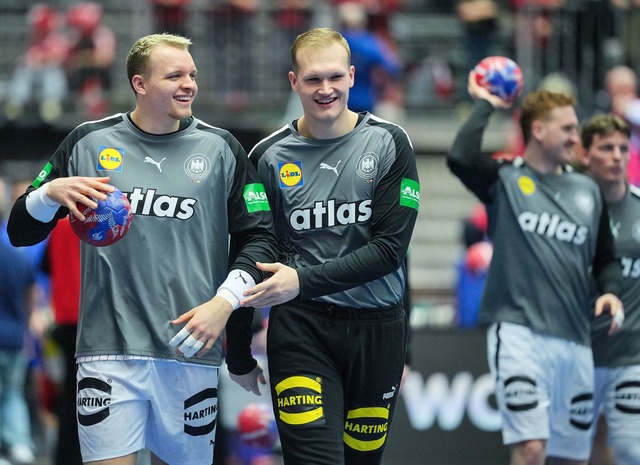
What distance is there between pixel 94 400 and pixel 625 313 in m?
3.89

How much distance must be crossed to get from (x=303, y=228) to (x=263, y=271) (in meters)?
0.35

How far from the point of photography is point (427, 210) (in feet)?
60.7

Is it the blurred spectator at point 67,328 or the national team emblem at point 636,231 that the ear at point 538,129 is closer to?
the national team emblem at point 636,231

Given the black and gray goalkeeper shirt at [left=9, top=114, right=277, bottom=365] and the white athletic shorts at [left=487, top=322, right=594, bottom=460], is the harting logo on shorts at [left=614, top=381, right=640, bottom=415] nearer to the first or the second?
the white athletic shorts at [left=487, top=322, right=594, bottom=460]

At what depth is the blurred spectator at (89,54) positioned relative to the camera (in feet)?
61.9

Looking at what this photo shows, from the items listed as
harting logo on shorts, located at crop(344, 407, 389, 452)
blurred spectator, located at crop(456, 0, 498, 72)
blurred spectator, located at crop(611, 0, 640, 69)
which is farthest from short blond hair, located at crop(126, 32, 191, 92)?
blurred spectator, located at crop(611, 0, 640, 69)

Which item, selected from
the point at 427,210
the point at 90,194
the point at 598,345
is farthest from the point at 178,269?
the point at 427,210

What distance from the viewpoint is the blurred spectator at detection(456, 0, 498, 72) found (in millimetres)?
18156

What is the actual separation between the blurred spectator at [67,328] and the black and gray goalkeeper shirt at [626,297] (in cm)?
414

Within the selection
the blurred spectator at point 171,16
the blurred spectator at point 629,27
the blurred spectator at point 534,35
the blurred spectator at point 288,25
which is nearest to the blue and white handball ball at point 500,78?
the blurred spectator at point 534,35

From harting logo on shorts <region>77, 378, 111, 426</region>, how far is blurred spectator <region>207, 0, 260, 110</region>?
490 inches

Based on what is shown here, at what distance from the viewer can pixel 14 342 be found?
12078 mm

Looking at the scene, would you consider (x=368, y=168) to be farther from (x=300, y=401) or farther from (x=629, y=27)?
(x=629, y=27)

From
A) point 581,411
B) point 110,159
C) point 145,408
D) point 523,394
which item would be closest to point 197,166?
point 110,159
